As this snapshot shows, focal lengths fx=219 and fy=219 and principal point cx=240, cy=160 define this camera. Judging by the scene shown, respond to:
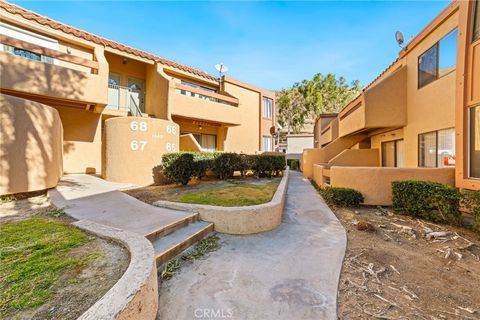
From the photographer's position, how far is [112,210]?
5824mm

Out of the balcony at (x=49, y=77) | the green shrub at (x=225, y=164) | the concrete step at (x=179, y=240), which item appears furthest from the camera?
the green shrub at (x=225, y=164)

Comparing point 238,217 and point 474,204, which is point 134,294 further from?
point 474,204

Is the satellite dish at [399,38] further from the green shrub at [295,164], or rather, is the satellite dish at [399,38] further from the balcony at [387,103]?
the green shrub at [295,164]

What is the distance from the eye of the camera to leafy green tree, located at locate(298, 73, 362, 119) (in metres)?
36.9

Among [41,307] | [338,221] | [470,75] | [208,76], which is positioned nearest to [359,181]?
[338,221]

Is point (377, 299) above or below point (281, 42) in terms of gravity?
below

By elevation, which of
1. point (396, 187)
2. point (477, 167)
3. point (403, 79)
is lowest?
point (396, 187)

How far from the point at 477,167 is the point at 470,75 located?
2858mm

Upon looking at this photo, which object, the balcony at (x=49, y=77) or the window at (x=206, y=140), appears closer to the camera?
the balcony at (x=49, y=77)

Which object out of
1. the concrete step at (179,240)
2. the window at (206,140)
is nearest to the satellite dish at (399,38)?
the concrete step at (179,240)

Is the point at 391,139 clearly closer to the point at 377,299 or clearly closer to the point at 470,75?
the point at 470,75

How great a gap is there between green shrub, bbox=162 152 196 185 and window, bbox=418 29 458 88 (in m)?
10.8

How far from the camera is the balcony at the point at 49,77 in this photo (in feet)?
30.7

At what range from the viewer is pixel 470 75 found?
22.3 ft
